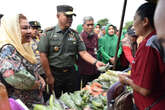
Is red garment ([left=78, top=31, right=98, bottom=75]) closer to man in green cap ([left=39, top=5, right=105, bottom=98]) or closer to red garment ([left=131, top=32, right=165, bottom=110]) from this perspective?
man in green cap ([left=39, top=5, right=105, bottom=98])

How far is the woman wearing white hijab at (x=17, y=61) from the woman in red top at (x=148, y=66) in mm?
1247

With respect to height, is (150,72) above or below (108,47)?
above

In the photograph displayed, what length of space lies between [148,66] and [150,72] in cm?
5

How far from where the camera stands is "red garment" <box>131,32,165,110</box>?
130 cm

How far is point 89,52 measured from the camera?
4586mm

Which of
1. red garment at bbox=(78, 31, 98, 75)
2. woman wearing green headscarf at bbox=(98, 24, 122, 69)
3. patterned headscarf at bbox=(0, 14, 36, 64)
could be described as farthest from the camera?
woman wearing green headscarf at bbox=(98, 24, 122, 69)

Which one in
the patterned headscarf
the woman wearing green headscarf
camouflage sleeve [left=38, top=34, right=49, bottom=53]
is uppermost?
the patterned headscarf

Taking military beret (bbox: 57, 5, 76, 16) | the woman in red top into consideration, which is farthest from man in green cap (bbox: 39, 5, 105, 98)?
the woman in red top

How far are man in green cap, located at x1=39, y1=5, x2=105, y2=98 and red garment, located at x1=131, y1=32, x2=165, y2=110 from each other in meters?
1.56

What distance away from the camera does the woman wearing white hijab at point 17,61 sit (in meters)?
1.82

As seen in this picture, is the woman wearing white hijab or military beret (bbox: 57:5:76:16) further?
military beret (bbox: 57:5:76:16)

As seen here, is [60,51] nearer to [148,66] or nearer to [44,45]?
[44,45]

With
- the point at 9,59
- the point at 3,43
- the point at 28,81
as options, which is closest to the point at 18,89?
the point at 28,81

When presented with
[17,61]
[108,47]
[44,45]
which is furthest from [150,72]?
[108,47]
